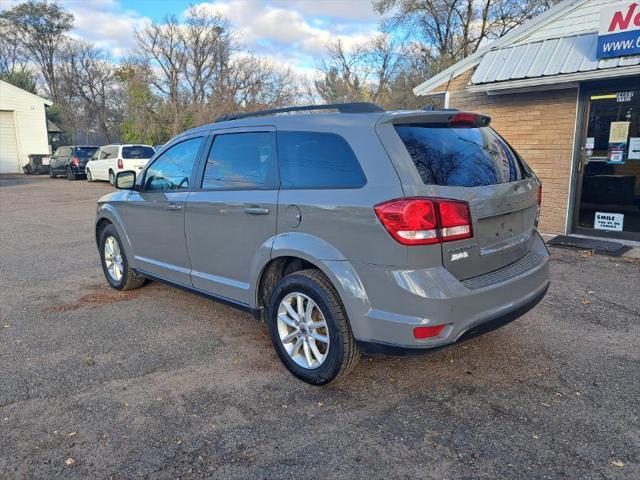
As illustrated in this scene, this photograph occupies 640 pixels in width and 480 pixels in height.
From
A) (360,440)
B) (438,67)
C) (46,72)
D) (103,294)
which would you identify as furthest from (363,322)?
(46,72)

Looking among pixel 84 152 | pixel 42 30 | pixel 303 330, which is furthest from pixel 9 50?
pixel 303 330

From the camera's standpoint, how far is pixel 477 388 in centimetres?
330

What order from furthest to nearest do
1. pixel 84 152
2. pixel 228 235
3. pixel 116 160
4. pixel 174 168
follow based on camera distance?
pixel 84 152
pixel 116 160
pixel 174 168
pixel 228 235

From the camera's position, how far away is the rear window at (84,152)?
24203 millimetres

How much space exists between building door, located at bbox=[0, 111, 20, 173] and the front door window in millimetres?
29455

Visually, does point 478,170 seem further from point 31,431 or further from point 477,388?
point 31,431

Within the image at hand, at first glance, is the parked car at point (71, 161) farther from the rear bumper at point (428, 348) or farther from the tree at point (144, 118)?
the rear bumper at point (428, 348)

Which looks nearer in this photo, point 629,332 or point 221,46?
point 629,332

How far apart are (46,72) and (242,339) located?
5233 cm

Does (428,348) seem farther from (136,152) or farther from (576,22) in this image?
(136,152)

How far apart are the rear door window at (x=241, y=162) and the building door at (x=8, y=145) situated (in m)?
29.0

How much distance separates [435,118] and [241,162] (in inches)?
60.8

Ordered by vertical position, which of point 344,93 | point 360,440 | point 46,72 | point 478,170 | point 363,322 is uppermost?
point 46,72

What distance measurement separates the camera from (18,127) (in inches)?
1086
